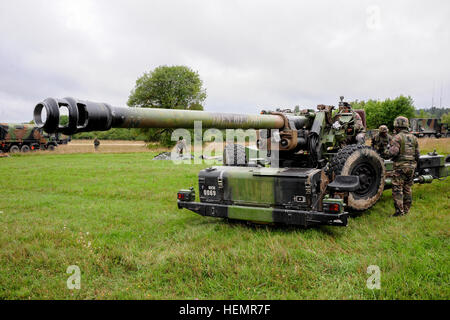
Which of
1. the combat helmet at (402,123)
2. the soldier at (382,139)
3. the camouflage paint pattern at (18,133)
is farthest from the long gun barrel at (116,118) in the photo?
the camouflage paint pattern at (18,133)

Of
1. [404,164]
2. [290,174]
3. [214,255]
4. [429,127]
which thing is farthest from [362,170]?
[429,127]

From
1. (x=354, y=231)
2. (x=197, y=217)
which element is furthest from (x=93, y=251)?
(x=354, y=231)

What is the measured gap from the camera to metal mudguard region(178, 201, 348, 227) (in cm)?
467

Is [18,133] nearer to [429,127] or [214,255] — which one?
[214,255]

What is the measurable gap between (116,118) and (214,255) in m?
2.24

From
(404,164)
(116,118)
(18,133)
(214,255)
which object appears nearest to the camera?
(116,118)

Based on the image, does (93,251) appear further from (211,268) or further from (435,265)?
(435,265)

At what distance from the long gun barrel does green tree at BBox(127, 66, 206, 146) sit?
2376cm

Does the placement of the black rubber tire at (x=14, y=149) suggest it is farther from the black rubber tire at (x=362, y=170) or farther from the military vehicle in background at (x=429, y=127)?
the military vehicle in background at (x=429, y=127)

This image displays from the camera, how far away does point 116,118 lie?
3111mm

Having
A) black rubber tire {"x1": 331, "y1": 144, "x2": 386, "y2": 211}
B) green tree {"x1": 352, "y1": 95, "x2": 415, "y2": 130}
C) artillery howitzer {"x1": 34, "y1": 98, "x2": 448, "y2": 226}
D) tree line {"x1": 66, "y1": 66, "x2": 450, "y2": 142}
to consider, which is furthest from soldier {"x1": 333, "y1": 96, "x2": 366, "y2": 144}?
green tree {"x1": 352, "y1": 95, "x2": 415, "y2": 130}

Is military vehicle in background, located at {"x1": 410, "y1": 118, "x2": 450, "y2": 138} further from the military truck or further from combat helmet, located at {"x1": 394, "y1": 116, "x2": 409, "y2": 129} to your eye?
the military truck
